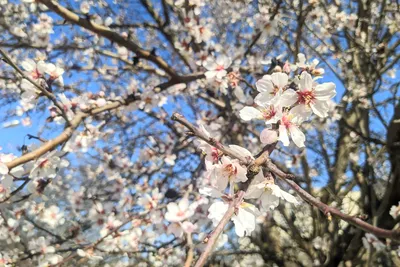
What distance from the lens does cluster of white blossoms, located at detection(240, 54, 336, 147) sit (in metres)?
1.16

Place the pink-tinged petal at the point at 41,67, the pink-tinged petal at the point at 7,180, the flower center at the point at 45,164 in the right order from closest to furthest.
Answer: the pink-tinged petal at the point at 7,180 < the flower center at the point at 45,164 < the pink-tinged petal at the point at 41,67

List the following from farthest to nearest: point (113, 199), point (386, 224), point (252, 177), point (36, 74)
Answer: point (113, 199) < point (386, 224) < point (36, 74) < point (252, 177)

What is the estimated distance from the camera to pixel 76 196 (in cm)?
458

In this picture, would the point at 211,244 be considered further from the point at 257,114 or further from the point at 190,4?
the point at 190,4


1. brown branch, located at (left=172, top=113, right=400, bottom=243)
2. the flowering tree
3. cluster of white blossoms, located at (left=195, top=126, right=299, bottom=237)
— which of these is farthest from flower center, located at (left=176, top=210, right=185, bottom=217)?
brown branch, located at (left=172, top=113, right=400, bottom=243)

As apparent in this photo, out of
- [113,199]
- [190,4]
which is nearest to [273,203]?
[190,4]

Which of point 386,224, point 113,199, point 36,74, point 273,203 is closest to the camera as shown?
point 273,203

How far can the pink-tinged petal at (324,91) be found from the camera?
1.21m

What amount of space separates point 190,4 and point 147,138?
210 centimetres

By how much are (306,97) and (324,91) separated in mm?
63

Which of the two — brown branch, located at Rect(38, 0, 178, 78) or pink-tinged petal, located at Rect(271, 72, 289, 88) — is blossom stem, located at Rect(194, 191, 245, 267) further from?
brown branch, located at Rect(38, 0, 178, 78)

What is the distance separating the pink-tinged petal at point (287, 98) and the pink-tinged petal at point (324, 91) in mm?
94

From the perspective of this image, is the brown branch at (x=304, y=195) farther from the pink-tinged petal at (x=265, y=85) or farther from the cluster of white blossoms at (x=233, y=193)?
the pink-tinged petal at (x=265, y=85)

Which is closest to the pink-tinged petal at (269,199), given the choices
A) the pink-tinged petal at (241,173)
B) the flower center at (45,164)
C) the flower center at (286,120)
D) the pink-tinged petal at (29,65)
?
Result: the pink-tinged petal at (241,173)
